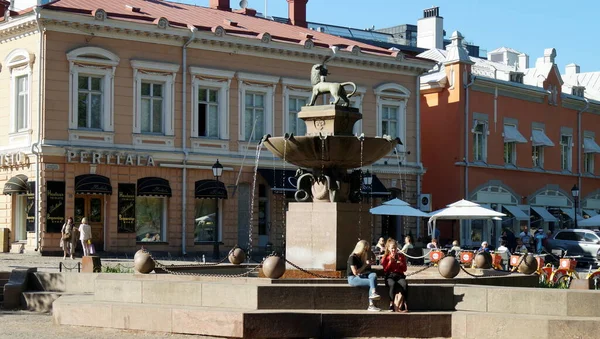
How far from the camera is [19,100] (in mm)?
38031

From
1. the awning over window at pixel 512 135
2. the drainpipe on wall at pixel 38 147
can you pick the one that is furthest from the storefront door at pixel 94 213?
the awning over window at pixel 512 135

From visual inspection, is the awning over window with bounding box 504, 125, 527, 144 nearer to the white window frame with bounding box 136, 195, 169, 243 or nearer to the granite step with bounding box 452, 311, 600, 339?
the white window frame with bounding box 136, 195, 169, 243

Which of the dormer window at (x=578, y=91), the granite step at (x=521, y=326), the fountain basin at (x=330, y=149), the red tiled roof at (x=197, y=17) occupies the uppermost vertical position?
the red tiled roof at (x=197, y=17)

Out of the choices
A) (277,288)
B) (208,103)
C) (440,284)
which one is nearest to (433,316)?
(440,284)

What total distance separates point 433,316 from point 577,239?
1083 inches

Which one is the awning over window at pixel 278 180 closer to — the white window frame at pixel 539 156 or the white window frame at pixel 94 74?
the white window frame at pixel 94 74

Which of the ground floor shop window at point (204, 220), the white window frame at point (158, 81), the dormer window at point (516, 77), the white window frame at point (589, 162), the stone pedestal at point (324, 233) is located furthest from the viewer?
the white window frame at point (589, 162)

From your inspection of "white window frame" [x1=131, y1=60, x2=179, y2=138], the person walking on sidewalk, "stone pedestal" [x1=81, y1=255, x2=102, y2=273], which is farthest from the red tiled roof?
"stone pedestal" [x1=81, y1=255, x2=102, y2=273]

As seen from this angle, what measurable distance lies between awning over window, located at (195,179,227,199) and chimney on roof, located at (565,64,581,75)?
118 ft

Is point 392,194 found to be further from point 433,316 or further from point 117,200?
point 433,316

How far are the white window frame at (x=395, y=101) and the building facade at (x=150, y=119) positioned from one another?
0.60 metres

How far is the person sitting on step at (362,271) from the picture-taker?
16.5 meters

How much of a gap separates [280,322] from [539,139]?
39.4m

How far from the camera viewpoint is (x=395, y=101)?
4619cm
